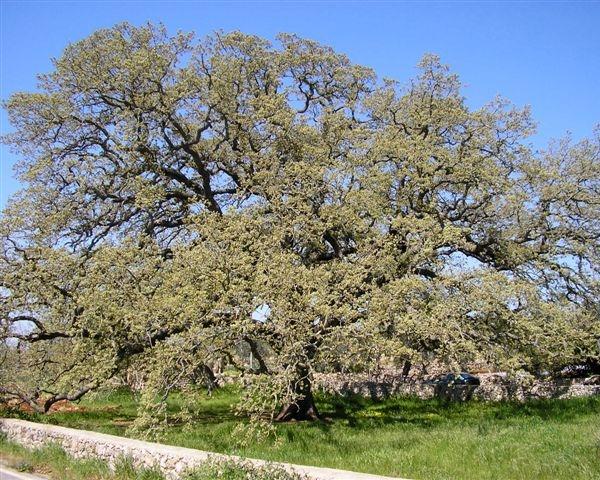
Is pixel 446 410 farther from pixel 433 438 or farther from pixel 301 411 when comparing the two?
pixel 433 438

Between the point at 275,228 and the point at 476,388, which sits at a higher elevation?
the point at 275,228

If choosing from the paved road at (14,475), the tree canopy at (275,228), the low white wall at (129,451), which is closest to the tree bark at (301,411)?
the tree canopy at (275,228)

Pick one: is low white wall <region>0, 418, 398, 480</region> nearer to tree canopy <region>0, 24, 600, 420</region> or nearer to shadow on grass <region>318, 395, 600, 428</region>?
tree canopy <region>0, 24, 600, 420</region>

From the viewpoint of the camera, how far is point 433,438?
1298 centimetres

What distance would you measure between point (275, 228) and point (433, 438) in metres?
7.12

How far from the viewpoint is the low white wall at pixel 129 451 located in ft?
27.4

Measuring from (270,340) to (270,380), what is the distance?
1.66 meters

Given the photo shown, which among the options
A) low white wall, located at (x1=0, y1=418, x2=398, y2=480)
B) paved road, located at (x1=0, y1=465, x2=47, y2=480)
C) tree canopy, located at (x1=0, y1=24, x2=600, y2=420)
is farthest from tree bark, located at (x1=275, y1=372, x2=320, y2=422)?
paved road, located at (x1=0, y1=465, x2=47, y2=480)

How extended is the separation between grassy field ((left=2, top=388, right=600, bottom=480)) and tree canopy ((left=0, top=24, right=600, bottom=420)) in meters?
1.38

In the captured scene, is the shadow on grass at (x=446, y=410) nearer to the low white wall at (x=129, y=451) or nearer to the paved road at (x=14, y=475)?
the low white wall at (x=129, y=451)

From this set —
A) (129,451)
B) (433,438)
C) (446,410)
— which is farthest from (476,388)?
(129,451)

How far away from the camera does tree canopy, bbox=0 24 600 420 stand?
47.5ft

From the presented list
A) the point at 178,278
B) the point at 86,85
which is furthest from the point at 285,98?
the point at 178,278

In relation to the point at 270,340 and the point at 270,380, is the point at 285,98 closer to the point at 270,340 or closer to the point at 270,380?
the point at 270,340
